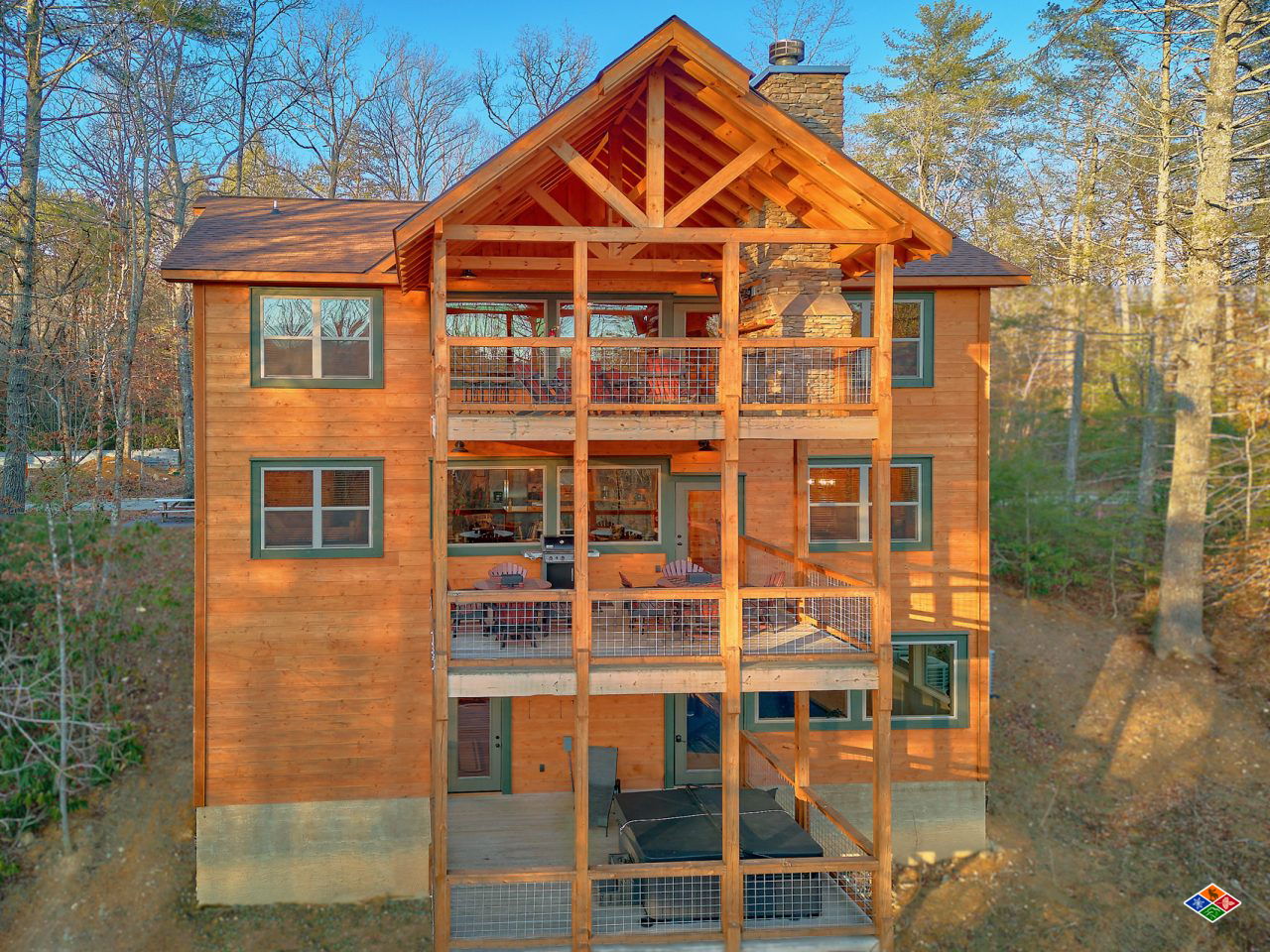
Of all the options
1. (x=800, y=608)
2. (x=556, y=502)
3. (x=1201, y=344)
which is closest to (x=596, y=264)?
(x=556, y=502)

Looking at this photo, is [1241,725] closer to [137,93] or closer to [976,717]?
[976,717]

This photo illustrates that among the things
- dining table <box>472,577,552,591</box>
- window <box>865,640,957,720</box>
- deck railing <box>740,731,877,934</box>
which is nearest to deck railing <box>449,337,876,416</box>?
dining table <box>472,577,552,591</box>

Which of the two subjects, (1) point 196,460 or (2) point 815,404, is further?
(1) point 196,460

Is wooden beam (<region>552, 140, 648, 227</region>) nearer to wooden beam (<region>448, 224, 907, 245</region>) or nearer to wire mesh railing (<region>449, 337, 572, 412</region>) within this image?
wooden beam (<region>448, 224, 907, 245</region>)

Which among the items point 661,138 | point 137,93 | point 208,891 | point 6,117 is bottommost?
point 208,891

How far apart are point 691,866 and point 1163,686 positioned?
11.6 meters

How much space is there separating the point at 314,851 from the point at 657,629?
5.90 meters

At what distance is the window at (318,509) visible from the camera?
1150 cm

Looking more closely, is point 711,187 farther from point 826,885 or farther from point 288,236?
point 826,885

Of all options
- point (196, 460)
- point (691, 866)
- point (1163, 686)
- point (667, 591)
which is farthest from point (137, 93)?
point (1163, 686)

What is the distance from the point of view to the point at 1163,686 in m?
15.6

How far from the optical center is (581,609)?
29.4ft

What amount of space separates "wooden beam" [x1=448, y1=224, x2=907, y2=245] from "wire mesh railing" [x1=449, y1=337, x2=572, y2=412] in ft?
7.37
